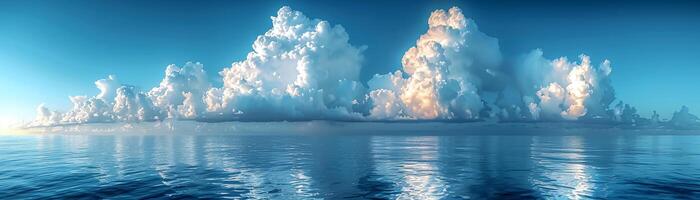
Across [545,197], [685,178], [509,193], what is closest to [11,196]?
[509,193]

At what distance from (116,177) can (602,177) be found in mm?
61648

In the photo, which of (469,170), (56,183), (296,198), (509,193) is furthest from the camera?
(469,170)

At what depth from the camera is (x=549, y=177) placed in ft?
183

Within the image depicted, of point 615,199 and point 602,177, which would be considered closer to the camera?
point 615,199

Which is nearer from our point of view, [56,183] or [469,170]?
[56,183]

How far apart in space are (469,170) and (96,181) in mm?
48870

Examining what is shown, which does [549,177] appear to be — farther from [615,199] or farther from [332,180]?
[332,180]

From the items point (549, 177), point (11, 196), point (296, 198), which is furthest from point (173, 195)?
point (549, 177)

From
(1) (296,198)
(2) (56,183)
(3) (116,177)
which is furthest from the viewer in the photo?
(3) (116,177)

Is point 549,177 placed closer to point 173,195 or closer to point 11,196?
point 173,195

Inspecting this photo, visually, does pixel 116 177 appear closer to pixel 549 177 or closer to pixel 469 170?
pixel 469 170

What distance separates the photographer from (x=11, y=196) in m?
41.6

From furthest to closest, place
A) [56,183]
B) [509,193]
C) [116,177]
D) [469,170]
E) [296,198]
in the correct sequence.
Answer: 1. [469,170]
2. [116,177]
3. [56,183]
4. [509,193]
5. [296,198]

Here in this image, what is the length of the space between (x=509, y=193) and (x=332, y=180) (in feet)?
65.6
